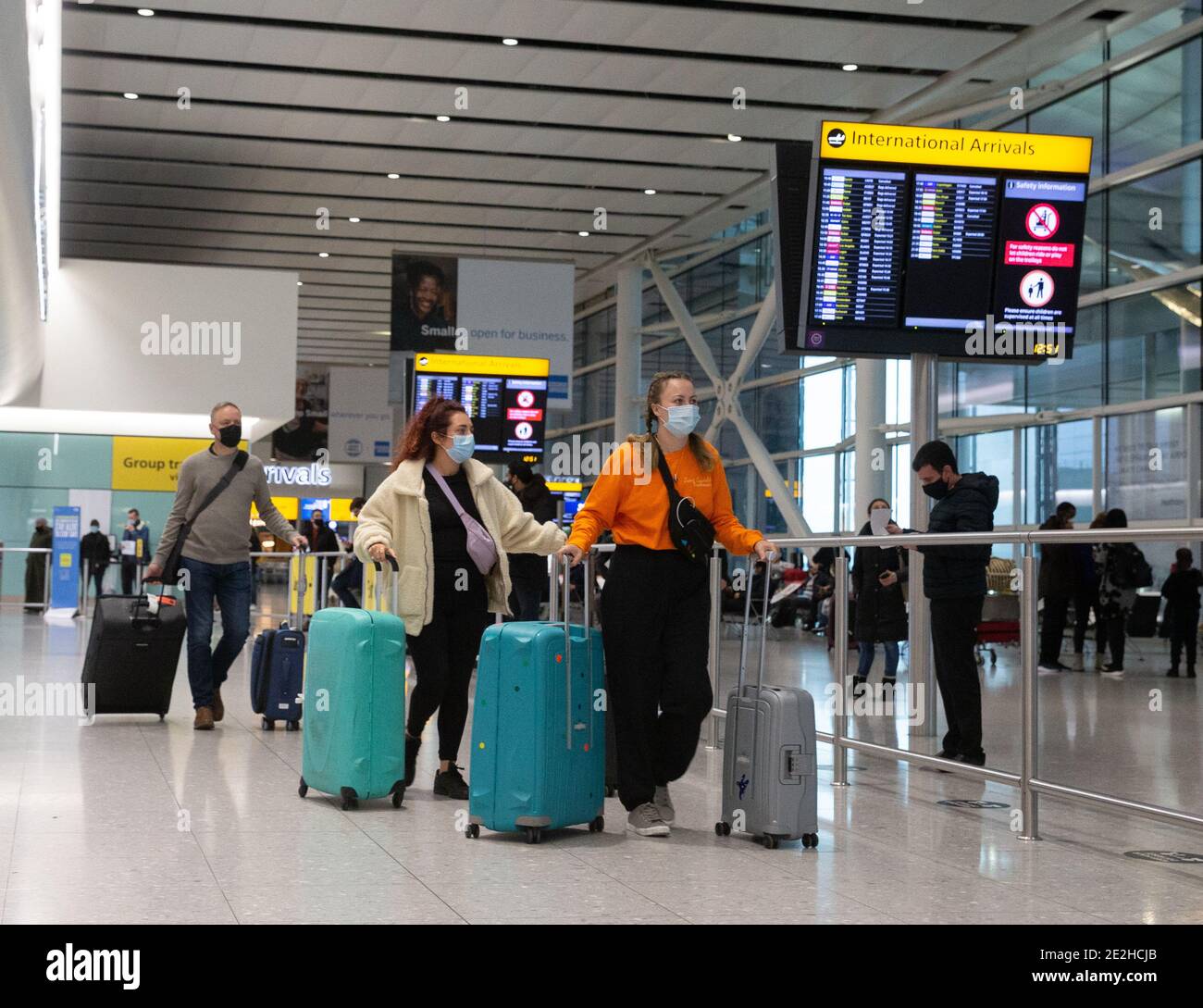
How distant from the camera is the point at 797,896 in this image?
4.38m

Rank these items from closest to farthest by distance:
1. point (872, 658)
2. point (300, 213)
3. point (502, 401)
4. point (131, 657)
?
point (131, 657), point (872, 658), point (502, 401), point (300, 213)

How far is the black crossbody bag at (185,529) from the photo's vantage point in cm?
841

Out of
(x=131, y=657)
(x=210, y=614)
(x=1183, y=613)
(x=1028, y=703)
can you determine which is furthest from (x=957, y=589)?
(x=1183, y=613)

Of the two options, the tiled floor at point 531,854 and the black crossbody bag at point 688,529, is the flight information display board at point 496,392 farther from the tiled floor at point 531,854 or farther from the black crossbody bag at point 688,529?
the black crossbody bag at point 688,529

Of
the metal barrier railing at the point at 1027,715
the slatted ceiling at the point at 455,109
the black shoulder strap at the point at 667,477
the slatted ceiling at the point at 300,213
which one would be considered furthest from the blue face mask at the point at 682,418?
the slatted ceiling at the point at 300,213

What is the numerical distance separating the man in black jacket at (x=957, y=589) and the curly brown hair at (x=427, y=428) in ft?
7.76

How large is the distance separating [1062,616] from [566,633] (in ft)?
29.5

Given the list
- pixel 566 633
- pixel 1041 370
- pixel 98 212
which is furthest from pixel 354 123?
pixel 566 633

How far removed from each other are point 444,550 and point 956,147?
4816 mm

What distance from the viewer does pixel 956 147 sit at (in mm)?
9195

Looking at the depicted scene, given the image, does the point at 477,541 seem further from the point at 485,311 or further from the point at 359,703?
the point at 485,311

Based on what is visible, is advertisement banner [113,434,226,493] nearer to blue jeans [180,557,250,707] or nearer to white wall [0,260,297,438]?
white wall [0,260,297,438]

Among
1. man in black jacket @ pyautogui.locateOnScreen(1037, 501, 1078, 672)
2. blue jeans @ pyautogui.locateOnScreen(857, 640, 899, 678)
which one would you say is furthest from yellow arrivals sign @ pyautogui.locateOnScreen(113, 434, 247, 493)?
blue jeans @ pyautogui.locateOnScreen(857, 640, 899, 678)
